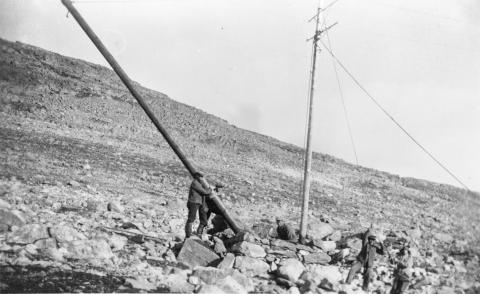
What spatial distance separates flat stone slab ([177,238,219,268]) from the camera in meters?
7.40

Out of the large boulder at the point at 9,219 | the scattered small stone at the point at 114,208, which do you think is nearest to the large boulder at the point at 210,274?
the large boulder at the point at 9,219

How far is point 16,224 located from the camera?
7082mm

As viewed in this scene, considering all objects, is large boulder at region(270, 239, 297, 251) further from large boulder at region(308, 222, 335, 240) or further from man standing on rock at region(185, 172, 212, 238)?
man standing on rock at region(185, 172, 212, 238)

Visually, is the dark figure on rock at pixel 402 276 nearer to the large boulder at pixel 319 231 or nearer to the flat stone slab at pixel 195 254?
the flat stone slab at pixel 195 254

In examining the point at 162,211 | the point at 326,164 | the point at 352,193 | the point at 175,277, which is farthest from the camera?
the point at 326,164

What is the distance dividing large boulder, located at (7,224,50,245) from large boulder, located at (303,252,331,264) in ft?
16.8

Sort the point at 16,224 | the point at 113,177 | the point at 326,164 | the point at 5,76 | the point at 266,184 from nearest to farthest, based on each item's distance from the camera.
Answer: the point at 16,224
the point at 113,177
the point at 266,184
the point at 5,76
the point at 326,164

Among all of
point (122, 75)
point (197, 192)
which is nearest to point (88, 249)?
point (197, 192)

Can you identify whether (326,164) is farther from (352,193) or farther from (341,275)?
(341,275)

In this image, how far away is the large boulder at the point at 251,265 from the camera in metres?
7.56

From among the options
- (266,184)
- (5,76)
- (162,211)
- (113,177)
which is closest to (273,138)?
(266,184)

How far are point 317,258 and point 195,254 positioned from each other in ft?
9.61

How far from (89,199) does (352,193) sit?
1624 cm

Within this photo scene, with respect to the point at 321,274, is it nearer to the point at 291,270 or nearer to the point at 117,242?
the point at 291,270
